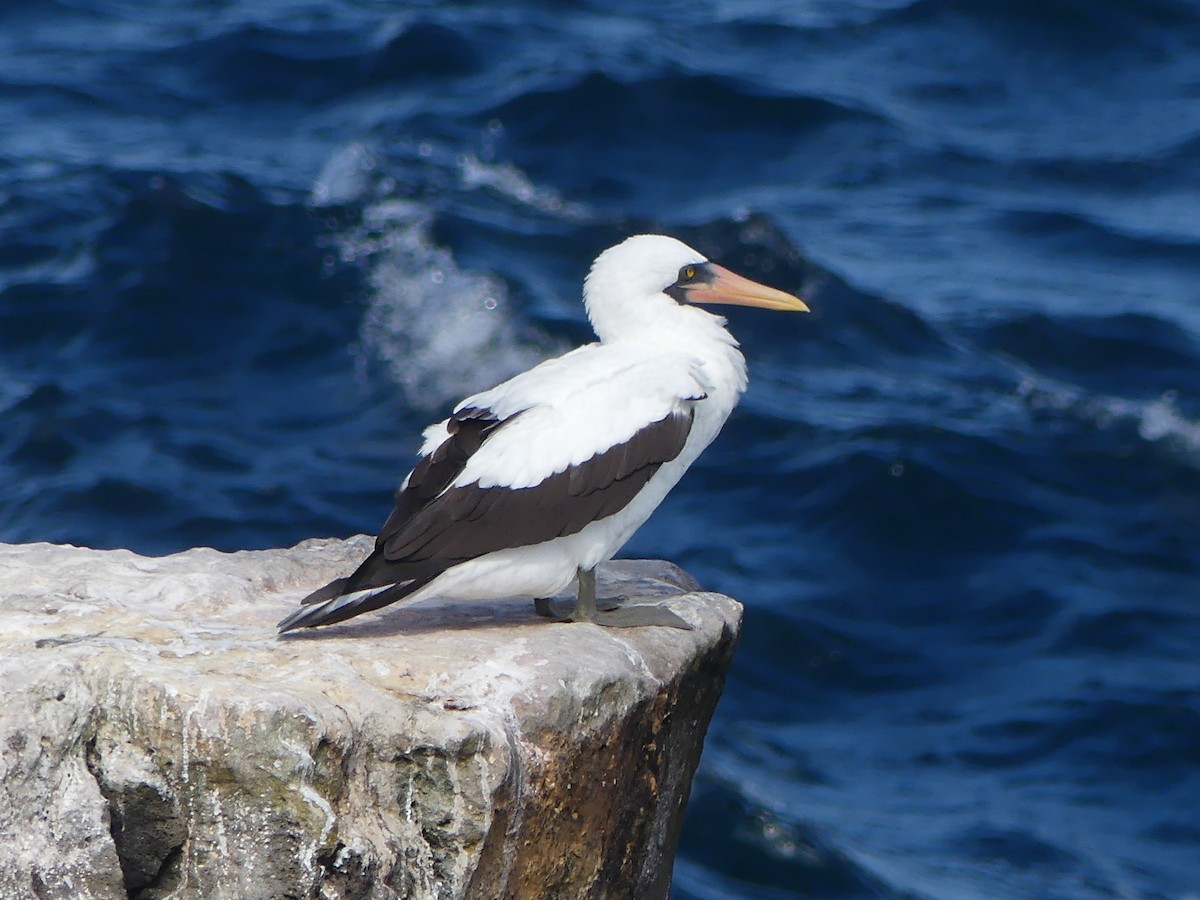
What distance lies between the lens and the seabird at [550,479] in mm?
5660

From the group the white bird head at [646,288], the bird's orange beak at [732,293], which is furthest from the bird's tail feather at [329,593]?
the bird's orange beak at [732,293]

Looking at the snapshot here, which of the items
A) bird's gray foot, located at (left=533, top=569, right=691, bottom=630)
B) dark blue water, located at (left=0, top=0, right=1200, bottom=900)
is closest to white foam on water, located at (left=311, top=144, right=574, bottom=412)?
dark blue water, located at (left=0, top=0, right=1200, bottom=900)

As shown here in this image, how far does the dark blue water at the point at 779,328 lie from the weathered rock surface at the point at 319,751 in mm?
4061

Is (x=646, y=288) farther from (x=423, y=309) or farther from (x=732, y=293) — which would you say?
(x=423, y=309)

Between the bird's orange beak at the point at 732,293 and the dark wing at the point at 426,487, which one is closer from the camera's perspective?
the dark wing at the point at 426,487

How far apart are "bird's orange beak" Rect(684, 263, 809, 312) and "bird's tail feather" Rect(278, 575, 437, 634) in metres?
1.70

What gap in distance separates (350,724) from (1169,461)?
30.2ft

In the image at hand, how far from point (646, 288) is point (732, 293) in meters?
0.40

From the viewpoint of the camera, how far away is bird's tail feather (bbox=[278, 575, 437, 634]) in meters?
5.46

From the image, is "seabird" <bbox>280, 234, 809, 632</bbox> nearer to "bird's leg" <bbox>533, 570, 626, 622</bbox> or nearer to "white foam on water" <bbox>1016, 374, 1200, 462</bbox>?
"bird's leg" <bbox>533, 570, 626, 622</bbox>

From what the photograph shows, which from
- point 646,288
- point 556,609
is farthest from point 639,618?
point 646,288

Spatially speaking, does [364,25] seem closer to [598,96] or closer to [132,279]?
[598,96]

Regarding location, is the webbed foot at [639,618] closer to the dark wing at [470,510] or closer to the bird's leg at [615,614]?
the bird's leg at [615,614]

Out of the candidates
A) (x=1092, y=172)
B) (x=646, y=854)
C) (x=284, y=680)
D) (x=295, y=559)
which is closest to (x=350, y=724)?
(x=284, y=680)
